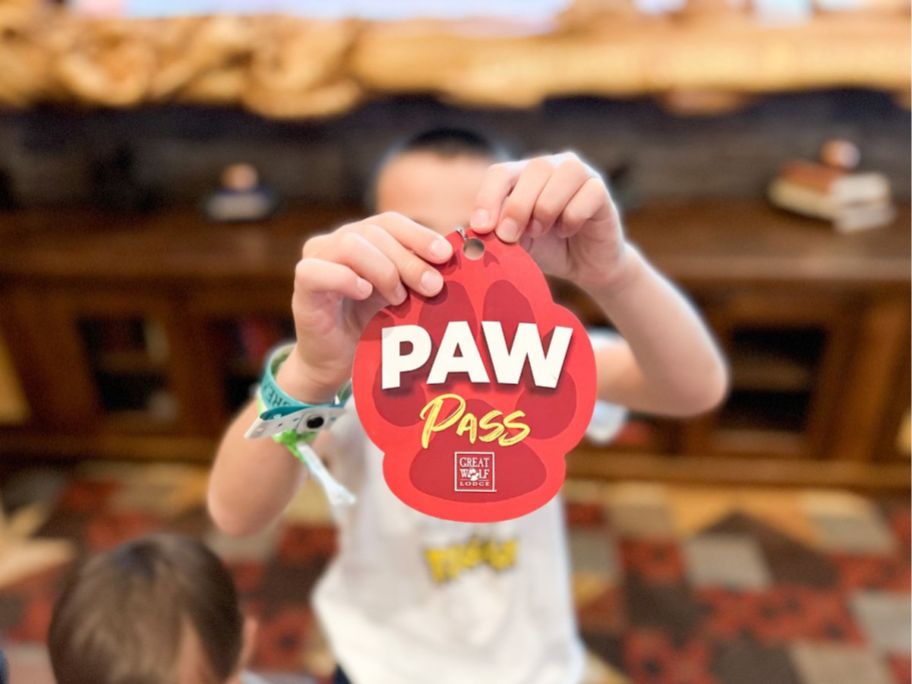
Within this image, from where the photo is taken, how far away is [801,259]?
59.9 inches

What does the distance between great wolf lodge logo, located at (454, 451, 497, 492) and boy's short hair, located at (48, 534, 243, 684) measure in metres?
0.46

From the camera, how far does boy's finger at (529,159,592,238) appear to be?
1.51ft

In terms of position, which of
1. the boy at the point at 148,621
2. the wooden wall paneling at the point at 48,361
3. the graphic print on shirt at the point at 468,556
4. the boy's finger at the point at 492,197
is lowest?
the wooden wall paneling at the point at 48,361

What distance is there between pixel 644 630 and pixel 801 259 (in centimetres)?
83

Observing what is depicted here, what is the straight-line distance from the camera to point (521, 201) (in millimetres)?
460

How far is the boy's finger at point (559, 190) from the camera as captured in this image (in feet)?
1.51

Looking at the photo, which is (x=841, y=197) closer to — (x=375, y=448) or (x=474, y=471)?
(x=375, y=448)

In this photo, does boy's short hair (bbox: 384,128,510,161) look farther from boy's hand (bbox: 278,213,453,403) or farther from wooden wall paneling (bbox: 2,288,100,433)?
wooden wall paneling (bbox: 2,288,100,433)

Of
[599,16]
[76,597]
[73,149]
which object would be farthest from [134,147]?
[76,597]

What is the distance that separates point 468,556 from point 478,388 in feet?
1.15

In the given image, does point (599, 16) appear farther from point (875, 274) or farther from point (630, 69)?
point (875, 274)

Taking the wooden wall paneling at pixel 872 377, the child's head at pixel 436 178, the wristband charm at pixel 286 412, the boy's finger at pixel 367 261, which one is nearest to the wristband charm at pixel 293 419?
the wristband charm at pixel 286 412

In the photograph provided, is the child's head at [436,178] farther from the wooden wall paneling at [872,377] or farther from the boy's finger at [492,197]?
the wooden wall paneling at [872,377]

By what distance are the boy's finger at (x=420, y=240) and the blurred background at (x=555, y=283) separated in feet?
3.72
